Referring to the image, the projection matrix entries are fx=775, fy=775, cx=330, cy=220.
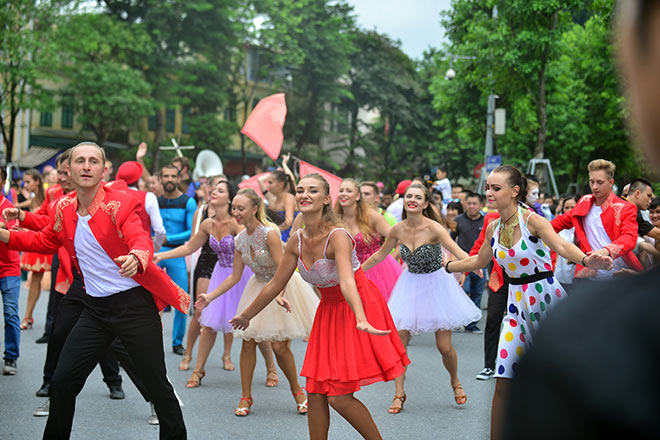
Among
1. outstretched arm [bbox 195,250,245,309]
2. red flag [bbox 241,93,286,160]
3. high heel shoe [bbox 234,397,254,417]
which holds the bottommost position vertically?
high heel shoe [bbox 234,397,254,417]

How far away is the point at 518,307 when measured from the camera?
18.6 feet

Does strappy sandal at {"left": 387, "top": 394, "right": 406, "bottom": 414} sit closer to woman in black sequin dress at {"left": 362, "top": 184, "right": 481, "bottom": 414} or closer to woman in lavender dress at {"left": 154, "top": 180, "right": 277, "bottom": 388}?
woman in black sequin dress at {"left": 362, "top": 184, "right": 481, "bottom": 414}

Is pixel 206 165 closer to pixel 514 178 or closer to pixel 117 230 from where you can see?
pixel 514 178

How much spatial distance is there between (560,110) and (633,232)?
3115 centimetres

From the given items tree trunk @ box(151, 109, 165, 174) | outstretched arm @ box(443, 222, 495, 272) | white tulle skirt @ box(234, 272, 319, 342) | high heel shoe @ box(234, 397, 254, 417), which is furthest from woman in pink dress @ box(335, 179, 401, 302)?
tree trunk @ box(151, 109, 165, 174)

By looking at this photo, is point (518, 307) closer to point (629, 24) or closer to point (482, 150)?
point (629, 24)

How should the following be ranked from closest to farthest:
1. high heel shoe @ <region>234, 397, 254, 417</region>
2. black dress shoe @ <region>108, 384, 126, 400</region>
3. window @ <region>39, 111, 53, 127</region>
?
high heel shoe @ <region>234, 397, 254, 417</region>
black dress shoe @ <region>108, 384, 126, 400</region>
window @ <region>39, 111, 53, 127</region>

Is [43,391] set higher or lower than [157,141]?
lower

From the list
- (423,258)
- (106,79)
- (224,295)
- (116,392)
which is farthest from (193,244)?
(106,79)

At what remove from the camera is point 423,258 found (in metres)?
8.28

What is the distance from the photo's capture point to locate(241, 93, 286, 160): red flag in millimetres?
13461

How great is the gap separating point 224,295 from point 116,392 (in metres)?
1.67

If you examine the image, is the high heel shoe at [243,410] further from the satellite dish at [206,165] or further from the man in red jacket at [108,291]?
the satellite dish at [206,165]

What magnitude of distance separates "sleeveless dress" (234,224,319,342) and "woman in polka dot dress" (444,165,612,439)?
224cm
